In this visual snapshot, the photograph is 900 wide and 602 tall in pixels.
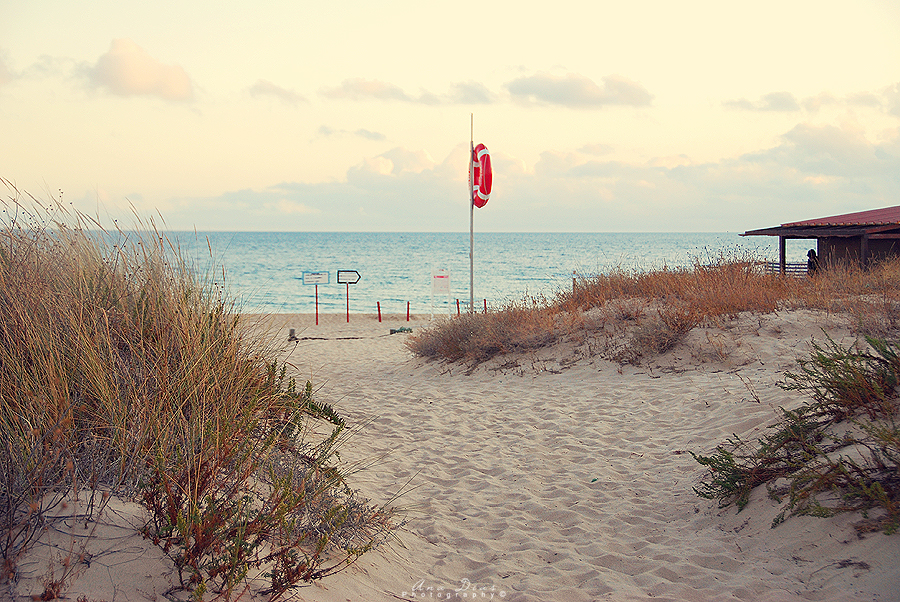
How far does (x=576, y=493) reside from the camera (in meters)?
4.79

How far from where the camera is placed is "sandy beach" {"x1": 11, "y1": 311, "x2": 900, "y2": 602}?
9.91 ft

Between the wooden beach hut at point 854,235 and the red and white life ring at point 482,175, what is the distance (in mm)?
6847

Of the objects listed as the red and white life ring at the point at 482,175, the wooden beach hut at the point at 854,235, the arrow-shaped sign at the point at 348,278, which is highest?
the red and white life ring at the point at 482,175

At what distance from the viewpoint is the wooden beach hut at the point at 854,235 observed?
13.8 meters

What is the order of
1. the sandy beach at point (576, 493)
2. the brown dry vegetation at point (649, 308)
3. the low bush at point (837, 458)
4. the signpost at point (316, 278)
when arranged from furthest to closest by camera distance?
the signpost at point (316, 278) → the brown dry vegetation at point (649, 308) → the low bush at point (837, 458) → the sandy beach at point (576, 493)

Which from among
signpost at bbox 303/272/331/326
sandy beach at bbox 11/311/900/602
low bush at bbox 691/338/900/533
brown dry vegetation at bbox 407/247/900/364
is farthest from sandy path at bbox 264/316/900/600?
signpost at bbox 303/272/331/326

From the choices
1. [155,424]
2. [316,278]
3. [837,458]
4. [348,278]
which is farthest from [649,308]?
[348,278]

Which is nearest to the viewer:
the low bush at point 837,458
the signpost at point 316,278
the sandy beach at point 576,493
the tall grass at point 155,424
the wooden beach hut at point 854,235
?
the tall grass at point 155,424

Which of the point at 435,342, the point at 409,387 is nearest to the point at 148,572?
the point at 409,387

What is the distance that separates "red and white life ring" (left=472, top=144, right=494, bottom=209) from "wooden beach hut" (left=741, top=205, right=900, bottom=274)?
6847 mm

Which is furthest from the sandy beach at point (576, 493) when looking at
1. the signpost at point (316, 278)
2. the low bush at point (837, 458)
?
the signpost at point (316, 278)

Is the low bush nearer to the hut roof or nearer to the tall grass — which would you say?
the tall grass

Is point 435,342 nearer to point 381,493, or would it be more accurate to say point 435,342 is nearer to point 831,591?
point 381,493

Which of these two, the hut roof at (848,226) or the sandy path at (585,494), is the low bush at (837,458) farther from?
the hut roof at (848,226)
